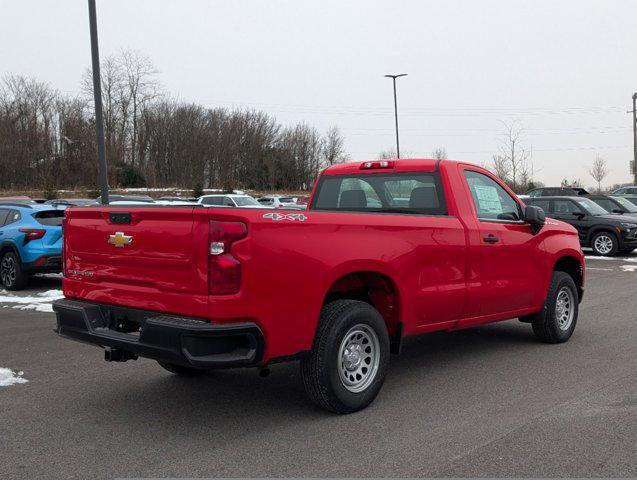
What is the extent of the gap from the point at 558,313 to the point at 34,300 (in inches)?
318

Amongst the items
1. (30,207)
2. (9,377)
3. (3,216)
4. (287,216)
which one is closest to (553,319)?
(287,216)

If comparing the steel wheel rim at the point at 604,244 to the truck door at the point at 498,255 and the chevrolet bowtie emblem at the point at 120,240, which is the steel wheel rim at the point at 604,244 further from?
the chevrolet bowtie emblem at the point at 120,240

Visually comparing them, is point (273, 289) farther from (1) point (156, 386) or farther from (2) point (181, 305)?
(1) point (156, 386)

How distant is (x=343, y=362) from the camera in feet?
16.3

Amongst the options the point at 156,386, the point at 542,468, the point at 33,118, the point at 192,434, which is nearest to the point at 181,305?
the point at 192,434

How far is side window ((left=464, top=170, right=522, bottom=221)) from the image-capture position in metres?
6.42

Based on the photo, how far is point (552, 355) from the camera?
6.89 m

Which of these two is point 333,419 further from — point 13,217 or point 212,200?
point 212,200

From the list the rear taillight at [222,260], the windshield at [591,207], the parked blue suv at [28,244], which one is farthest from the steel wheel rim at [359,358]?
the windshield at [591,207]

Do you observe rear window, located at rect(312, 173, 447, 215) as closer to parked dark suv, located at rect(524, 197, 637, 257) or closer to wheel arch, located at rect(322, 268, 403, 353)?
wheel arch, located at rect(322, 268, 403, 353)

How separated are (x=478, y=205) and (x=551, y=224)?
1.34 metres

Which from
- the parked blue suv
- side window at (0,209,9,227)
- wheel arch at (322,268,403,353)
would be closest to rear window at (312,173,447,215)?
wheel arch at (322,268,403,353)

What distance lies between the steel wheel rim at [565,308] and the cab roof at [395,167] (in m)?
2.34

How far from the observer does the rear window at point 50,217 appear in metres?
12.6
